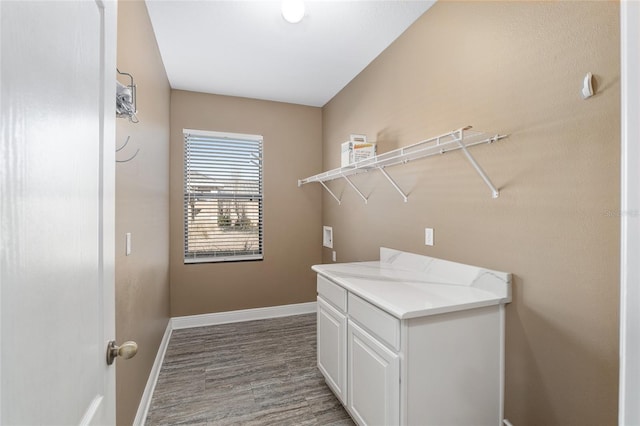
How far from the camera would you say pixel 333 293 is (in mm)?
1976

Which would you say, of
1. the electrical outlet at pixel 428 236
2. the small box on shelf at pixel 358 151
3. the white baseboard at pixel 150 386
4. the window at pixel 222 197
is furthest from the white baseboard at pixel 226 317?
the electrical outlet at pixel 428 236

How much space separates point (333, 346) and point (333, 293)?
0.35m

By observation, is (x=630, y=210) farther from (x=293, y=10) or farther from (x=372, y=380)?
(x=293, y=10)

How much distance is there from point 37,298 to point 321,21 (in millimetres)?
2291

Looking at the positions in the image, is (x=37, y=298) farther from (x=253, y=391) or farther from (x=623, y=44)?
(x=253, y=391)

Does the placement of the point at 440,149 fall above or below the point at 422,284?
above

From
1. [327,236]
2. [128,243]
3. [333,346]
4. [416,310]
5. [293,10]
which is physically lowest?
[333,346]

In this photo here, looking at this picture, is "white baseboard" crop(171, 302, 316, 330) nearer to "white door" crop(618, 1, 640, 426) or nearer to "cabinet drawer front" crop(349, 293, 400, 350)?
"cabinet drawer front" crop(349, 293, 400, 350)

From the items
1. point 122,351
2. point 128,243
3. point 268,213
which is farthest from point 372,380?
point 268,213

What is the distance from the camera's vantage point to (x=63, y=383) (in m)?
0.57

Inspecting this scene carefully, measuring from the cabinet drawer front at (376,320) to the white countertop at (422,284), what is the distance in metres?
0.05

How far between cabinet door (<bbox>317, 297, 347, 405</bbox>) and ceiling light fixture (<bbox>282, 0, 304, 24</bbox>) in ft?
6.31

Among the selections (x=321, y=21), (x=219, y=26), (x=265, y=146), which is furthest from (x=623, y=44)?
(x=265, y=146)

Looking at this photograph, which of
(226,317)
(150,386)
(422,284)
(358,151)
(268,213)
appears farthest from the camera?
(268,213)
